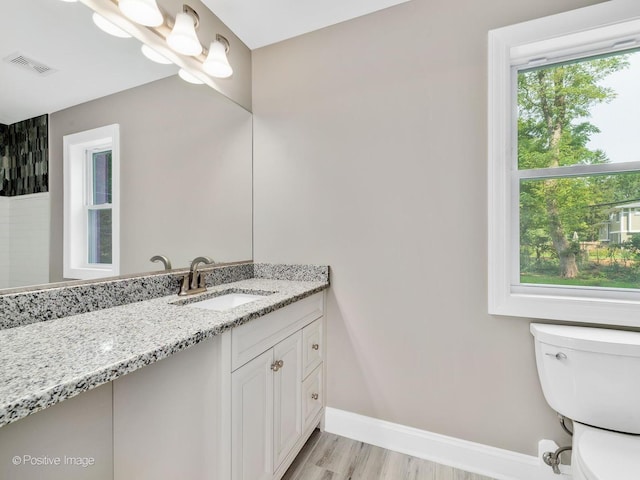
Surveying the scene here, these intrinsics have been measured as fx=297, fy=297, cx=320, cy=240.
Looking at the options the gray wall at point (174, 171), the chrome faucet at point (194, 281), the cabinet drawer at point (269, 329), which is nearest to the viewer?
the cabinet drawer at point (269, 329)

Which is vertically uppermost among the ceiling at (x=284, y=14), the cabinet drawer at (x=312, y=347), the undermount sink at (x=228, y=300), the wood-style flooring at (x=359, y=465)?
the ceiling at (x=284, y=14)

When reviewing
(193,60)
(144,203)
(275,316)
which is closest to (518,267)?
(275,316)

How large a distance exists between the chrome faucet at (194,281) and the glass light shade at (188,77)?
37.3 inches

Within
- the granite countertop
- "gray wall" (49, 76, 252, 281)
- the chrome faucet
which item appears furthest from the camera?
the chrome faucet

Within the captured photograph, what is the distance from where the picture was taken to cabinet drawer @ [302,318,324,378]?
1.52 meters

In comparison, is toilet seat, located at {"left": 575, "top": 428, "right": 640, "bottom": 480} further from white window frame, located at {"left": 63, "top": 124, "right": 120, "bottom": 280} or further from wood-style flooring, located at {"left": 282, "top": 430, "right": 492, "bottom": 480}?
white window frame, located at {"left": 63, "top": 124, "right": 120, "bottom": 280}

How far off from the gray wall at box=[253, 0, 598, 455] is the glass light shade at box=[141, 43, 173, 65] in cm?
67

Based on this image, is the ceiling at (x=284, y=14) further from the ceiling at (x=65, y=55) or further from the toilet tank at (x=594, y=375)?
the toilet tank at (x=594, y=375)

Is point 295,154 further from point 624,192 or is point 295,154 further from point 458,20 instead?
point 624,192

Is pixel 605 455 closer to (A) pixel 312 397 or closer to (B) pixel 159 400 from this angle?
(A) pixel 312 397

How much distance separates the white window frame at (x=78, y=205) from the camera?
111 cm

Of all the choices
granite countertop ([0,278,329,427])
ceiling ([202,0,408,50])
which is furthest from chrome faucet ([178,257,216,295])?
ceiling ([202,0,408,50])

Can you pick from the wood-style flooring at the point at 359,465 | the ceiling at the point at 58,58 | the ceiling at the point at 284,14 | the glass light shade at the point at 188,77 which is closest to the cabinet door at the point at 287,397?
the wood-style flooring at the point at 359,465

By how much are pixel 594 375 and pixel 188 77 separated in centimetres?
225
